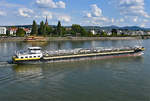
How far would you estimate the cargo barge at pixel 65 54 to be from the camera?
27.2 metres

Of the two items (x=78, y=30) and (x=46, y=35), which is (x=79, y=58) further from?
(x=78, y=30)

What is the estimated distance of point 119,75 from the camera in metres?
22.3

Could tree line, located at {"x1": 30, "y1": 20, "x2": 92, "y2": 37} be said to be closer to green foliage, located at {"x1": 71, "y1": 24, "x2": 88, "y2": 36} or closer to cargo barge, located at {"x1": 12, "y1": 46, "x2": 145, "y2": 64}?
green foliage, located at {"x1": 71, "y1": 24, "x2": 88, "y2": 36}

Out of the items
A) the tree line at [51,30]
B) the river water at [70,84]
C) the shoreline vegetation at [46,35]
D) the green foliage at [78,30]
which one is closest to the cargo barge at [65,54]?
the river water at [70,84]

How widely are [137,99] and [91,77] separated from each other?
23.9ft

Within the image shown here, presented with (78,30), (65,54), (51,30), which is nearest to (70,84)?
(65,54)

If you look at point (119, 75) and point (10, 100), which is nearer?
point (10, 100)

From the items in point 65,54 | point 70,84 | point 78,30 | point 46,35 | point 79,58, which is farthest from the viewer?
point 78,30

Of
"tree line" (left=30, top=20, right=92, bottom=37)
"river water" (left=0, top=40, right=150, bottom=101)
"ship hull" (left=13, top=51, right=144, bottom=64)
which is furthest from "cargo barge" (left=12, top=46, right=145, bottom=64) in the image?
"tree line" (left=30, top=20, right=92, bottom=37)

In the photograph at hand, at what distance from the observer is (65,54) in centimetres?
3209

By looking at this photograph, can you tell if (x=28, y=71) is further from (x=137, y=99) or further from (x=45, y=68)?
(x=137, y=99)

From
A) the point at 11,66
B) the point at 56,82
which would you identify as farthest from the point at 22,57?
the point at 56,82

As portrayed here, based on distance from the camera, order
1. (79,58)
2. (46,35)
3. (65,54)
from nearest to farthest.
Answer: (65,54) → (79,58) → (46,35)

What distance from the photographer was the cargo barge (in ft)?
89.3
